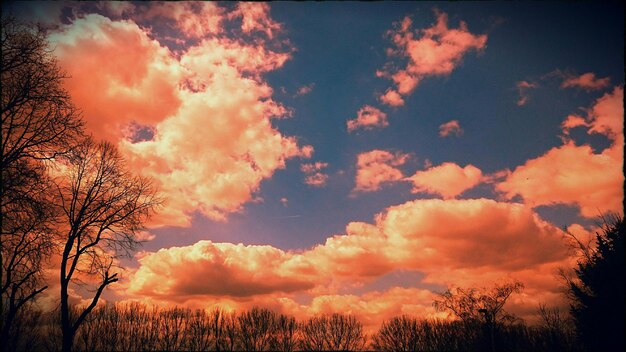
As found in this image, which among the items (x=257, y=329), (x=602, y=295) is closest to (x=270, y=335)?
(x=257, y=329)

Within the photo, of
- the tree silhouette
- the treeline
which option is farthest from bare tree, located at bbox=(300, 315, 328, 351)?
the tree silhouette

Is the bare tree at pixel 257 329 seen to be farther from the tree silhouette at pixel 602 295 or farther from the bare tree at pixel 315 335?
the tree silhouette at pixel 602 295

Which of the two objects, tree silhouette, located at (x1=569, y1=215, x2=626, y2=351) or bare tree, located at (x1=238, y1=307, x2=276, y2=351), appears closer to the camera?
tree silhouette, located at (x1=569, y1=215, x2=626, y2=351)

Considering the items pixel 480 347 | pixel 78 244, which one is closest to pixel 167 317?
pixel 78 244

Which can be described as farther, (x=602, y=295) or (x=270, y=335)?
(x=270, y=335)

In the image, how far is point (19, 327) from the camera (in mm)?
39656

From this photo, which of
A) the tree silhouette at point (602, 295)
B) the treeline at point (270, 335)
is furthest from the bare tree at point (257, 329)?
the tree silhouette at point (602, 295)

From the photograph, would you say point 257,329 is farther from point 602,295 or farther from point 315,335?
point 602,295

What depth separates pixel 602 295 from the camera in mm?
30062

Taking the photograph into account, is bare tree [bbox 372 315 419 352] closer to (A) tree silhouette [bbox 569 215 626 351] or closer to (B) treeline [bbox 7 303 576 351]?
(B) treeline [bbox 7 303 576 351]

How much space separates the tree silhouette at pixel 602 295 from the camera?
28.4m

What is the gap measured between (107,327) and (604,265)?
184 feet

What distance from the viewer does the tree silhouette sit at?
2836 centimetres

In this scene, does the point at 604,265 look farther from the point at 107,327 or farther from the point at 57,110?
the point at 107,327
